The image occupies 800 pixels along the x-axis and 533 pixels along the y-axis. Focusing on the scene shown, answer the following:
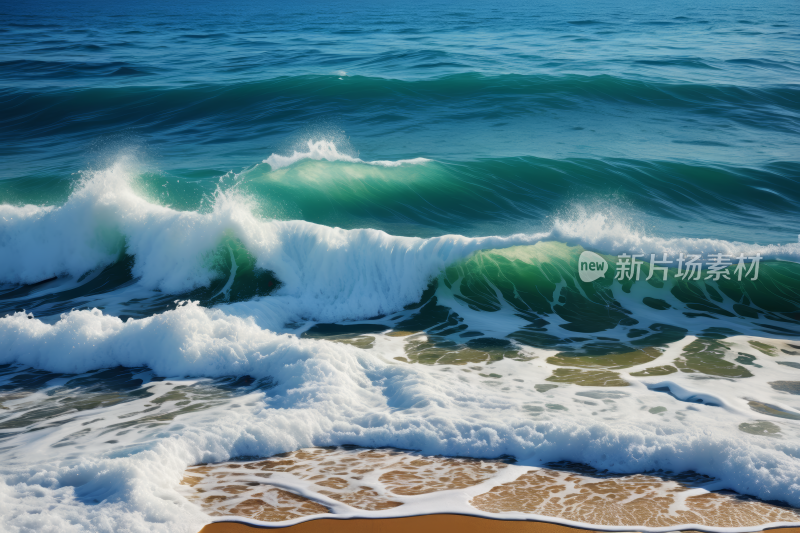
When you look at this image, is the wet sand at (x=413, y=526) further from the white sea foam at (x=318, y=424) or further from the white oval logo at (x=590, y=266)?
the white oval logo at (x=590, y=266)

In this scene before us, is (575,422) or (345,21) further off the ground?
(345,21)

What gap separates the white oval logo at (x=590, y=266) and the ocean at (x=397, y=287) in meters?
0.05

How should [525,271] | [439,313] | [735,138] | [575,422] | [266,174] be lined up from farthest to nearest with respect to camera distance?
[735,138] < [266,174] < [525,271] < [439,313] < [575,422]

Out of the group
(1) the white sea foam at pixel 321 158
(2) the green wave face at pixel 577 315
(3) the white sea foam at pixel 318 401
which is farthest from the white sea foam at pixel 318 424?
(1) the white sea foam at pixel 321 158

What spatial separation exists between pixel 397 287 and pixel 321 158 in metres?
5.66

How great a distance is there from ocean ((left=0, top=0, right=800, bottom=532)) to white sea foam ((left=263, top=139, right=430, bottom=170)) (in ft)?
0.31

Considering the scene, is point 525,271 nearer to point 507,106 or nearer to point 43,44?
point 507,106

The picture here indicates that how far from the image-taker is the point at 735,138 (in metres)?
13.7

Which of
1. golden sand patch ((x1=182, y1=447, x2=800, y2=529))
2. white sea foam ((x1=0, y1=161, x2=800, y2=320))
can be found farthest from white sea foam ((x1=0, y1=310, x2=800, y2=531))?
white sea foam ((x1=0, y1=161, x2=800, y2=320))

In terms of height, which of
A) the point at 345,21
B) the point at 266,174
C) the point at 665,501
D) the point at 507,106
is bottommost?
the point at 665,501

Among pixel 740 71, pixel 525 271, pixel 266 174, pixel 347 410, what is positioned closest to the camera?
pixel 347 410

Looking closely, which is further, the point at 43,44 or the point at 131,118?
the point at 43,44

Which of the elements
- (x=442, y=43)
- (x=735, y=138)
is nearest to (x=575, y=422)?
(x=735, y=138)

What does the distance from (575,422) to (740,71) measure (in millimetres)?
20562
